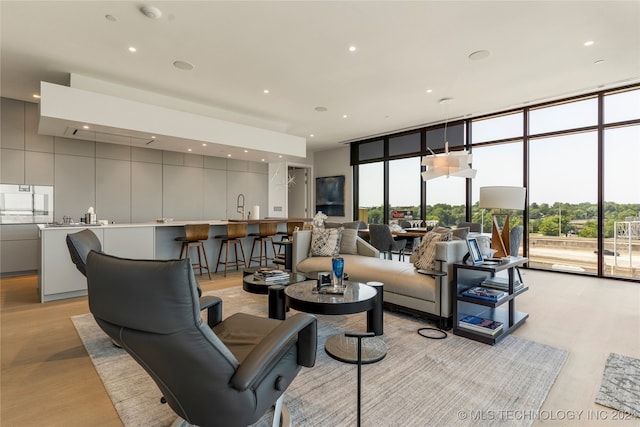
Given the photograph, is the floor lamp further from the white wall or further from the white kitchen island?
the white wall

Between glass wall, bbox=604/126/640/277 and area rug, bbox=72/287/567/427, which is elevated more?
glass wall, bbox=604/126/640/277

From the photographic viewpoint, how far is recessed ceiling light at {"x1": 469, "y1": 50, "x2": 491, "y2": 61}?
3.99 meters

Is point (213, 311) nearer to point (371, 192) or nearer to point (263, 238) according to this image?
point (263, 238)

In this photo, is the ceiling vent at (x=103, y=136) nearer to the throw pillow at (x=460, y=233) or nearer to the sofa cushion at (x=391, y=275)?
the sofa cushion at (x=391, y=275)

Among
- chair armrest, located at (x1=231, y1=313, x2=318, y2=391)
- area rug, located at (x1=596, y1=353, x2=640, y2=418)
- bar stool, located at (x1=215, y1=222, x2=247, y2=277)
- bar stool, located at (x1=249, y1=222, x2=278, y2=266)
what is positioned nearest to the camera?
chair armrest, located at (x1=231, y1=313, x2=318, y2=391)

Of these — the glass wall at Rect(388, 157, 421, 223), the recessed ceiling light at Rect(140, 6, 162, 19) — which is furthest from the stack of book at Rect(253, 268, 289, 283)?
the glass wall at Rect(388, 157, 421, 223)

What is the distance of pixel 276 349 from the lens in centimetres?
131

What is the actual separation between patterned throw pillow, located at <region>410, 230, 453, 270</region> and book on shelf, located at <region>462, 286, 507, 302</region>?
0.41 metres

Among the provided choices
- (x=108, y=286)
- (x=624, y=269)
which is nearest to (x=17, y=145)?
(x=108, y=286)

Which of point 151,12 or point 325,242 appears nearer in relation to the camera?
point 151,12

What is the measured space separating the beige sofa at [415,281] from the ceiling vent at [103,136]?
157 inches

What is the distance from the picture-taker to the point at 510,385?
2.12 m

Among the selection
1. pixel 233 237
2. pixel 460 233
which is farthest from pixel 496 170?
pixel 233 237

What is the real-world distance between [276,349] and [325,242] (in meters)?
3.34
